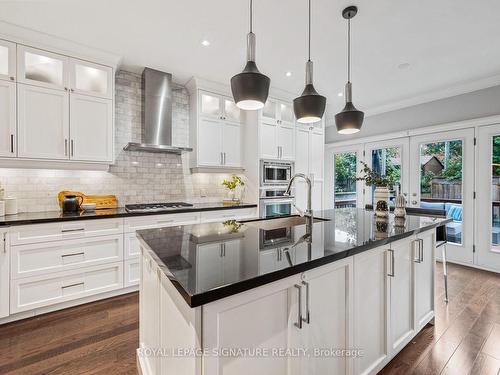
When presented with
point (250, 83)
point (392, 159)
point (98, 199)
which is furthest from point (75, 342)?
point (392, 159)

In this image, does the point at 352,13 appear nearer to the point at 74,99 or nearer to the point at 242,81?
the point at 242,81

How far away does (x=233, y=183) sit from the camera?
13.1 feet

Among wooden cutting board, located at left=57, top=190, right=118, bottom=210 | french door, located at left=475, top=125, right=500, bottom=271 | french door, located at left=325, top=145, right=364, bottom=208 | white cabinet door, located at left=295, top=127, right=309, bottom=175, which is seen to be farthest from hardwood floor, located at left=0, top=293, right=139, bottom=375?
french door, located at left=475, top=125, right=500, bottom=271

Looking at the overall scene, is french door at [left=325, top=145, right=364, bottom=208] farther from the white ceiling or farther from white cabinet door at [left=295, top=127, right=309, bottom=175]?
the white ceiling

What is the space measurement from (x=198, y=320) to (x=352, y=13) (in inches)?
102

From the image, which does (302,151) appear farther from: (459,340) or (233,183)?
(459,340)

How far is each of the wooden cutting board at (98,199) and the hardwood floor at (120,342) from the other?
1.12m

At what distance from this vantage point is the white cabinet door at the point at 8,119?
2.43 meters

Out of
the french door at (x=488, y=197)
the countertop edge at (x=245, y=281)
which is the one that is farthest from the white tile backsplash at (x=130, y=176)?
the french door at (x=488, y=197)

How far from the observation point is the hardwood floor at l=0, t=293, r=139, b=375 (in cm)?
172

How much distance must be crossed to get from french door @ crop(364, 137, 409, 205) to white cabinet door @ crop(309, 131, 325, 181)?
1009 mm

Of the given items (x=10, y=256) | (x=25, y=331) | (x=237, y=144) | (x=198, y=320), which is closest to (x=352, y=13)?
(x=237, y=144)

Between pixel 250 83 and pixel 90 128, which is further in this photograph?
pixel 90 128

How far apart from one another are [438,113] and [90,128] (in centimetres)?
514
